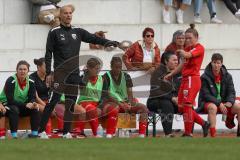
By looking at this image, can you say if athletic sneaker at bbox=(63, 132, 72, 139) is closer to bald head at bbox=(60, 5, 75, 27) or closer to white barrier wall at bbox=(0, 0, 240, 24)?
bald head at bbox=(60, 5, 75, 27)

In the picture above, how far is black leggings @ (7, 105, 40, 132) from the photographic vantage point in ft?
56.0

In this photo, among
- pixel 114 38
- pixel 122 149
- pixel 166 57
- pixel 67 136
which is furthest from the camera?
pixel 114 38

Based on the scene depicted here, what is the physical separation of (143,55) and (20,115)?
2.55 m

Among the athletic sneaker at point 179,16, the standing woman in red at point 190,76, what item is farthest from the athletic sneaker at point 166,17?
the standing woman in red at point 190,76

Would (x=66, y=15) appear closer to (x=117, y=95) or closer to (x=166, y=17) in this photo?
(x=117, y=95)

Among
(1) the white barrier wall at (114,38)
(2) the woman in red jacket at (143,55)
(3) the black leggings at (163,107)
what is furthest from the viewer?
(1) the white barrier wall at (114,38)

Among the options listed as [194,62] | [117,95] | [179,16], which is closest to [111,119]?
[117,95]

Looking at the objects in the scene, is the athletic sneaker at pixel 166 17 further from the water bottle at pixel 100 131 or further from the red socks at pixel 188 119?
the red socks at pixel 188 119

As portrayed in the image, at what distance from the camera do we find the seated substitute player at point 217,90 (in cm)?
1766

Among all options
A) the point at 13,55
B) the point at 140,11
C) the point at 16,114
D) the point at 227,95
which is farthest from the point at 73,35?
the point at 140,11

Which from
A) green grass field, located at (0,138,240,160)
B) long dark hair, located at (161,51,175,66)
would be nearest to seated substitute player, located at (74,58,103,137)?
long dark hair, located at (161,51,175,66)

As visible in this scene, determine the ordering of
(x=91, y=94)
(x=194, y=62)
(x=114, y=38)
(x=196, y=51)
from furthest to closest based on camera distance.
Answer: (x=114, y=38) < (x=91, y=94) < (x=194, y=62) < (x=196, y=51)

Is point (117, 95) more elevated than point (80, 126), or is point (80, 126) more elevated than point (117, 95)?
point (117, 95)

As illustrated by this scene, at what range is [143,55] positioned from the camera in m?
18.4
